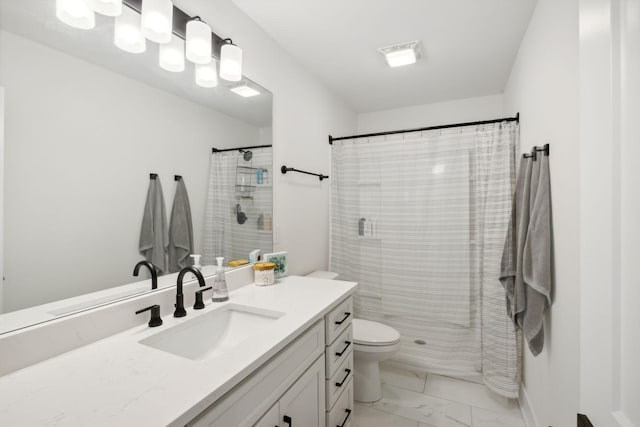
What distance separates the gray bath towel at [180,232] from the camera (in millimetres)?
1333

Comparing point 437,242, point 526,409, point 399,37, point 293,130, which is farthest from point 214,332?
point 399,37

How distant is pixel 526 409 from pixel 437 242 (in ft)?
3.83

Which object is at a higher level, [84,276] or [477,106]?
[477,106]

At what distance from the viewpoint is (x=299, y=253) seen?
229cm

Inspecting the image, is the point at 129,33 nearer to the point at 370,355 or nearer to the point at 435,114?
the point at 370,355

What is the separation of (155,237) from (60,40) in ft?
2.41

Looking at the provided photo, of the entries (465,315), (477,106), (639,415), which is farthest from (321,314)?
(477,106)

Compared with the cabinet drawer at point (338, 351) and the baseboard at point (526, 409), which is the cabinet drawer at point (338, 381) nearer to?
the cabinet drawer at point (338, 351)

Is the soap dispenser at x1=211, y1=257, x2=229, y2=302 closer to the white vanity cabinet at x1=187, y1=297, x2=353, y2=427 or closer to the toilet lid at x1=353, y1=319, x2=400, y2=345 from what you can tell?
the white vanity cabinet at x1=187, y1=297, x2=353, y2=427

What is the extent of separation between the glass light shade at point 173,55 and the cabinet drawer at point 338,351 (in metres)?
1.47

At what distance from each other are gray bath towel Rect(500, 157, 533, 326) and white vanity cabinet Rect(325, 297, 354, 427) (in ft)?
2.88

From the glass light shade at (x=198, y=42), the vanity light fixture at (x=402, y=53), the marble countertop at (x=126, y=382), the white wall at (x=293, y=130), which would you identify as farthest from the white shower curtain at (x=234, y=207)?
the vanity light fixture at (x=402, y=53)

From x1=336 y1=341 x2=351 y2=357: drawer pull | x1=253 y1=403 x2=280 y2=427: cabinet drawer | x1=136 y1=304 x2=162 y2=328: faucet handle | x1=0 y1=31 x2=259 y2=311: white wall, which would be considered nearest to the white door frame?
x1=253 y1=403 x2=280 y2=427: cabinet drawer

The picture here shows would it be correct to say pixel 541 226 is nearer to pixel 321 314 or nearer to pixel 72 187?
pixel 321 314
